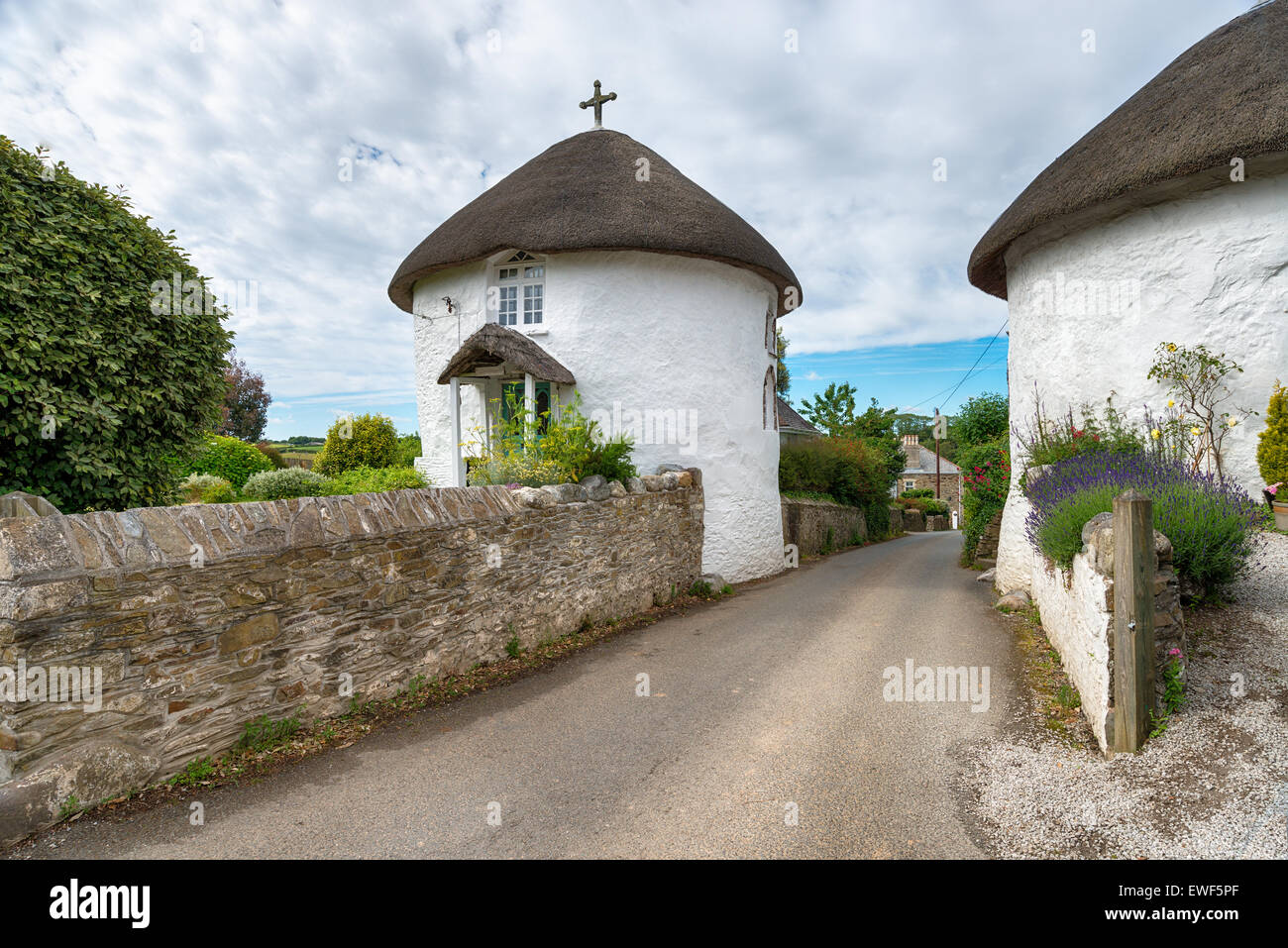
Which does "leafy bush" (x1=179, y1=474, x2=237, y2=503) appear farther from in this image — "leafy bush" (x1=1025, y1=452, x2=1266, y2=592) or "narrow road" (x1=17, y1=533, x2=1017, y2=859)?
"leafy bush" (x1=1025, y1=452, x2=1266, y2=592)

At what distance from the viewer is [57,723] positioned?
3.48 m

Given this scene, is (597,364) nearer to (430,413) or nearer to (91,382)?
(430,413)

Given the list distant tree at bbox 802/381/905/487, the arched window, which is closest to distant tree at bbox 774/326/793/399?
distant tree at bbox 802/381/905/487

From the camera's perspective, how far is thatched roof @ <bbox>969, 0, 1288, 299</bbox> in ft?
24.3

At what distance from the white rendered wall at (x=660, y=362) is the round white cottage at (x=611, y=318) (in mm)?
26

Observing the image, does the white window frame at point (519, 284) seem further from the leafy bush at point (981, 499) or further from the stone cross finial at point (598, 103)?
the leafy bush at point (981, 499)

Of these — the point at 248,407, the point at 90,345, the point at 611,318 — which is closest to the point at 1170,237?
the point at 611,318

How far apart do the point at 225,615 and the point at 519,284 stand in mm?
8717

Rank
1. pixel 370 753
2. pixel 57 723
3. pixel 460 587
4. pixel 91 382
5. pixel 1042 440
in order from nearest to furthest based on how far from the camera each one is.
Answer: pixel 57 723, pixel 370 753, pixel 91 382, pixel 460 587, pixel 1042 440

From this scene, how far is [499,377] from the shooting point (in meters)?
11.8

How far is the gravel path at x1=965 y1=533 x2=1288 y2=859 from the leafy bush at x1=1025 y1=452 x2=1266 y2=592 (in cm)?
67
